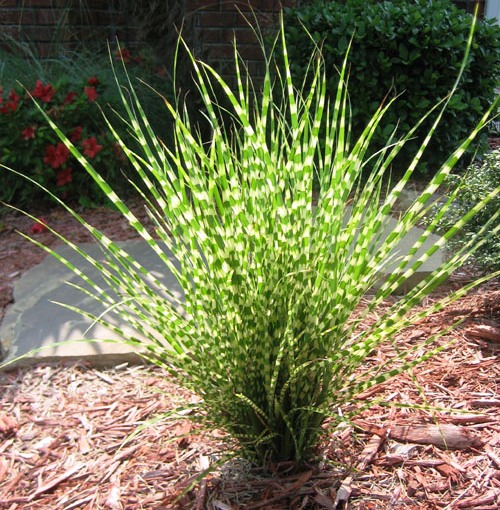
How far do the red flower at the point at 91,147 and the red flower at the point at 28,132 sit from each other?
29cm

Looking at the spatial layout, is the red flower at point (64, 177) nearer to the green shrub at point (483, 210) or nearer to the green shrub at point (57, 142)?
the green shrub at point (57, 142)

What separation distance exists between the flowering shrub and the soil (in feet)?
6.03

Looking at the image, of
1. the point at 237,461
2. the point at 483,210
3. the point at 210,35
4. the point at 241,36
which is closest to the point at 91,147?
the point at 210,35

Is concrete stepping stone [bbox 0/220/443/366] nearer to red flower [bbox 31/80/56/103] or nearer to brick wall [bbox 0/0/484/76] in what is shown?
red flower [bbox 31/80/56/103]

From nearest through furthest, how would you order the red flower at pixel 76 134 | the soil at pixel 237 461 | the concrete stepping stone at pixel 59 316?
1. the soil at pixel 237 461
2. the concrete stepping stone at pixel 59 316
3. the red flower at pixel 76 134

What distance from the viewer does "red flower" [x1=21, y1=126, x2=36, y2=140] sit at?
12.8 ft

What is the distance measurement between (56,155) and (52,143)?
0.13 meters

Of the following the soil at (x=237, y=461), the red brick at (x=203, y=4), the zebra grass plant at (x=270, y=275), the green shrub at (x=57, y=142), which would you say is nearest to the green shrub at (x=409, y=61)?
the red brick at (x=203, y=4)

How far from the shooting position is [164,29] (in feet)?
18.1

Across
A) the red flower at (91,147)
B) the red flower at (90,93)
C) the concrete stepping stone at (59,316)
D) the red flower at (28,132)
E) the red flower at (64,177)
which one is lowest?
the concrete stepping stone at (59,316)

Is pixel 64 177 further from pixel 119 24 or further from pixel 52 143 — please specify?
pixel 119 24

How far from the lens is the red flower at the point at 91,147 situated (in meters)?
3.98

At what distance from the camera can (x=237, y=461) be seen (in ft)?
5.95

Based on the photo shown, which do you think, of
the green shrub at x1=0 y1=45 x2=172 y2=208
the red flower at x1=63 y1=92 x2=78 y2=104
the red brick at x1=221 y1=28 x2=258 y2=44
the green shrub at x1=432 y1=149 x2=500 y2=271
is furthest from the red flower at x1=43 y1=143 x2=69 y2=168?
the green shrub at x1=432 y1=149 x2=500 y2=271
